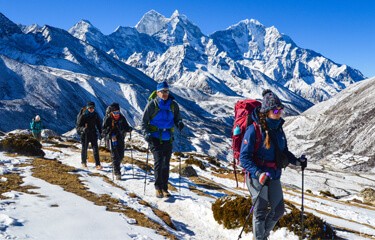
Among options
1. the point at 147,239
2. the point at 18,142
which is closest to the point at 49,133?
the point at 18,142

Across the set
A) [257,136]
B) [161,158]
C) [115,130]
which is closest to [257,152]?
[257,136]

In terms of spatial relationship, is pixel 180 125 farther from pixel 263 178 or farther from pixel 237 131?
pixel 263 178

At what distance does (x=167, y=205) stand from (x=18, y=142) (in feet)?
A: 47.6

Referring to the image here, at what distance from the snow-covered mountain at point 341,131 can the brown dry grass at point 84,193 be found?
3543 inches

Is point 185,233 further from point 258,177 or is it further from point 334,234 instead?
point 334,234

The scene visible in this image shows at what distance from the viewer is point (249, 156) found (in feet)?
23.2

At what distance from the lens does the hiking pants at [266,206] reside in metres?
7.21

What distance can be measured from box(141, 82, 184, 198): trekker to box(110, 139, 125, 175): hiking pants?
4103 mm

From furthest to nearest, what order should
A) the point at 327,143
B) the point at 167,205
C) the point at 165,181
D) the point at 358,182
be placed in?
the point at 327,143 → the point at 358,182 → the point at 165,181 → the point at 167,205

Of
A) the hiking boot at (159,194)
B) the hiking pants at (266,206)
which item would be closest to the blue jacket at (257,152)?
the hiking pants at (266,206)

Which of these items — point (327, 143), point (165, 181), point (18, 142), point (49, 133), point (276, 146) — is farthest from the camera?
point (327, 143)

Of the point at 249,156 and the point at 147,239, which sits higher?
the point at 249,156

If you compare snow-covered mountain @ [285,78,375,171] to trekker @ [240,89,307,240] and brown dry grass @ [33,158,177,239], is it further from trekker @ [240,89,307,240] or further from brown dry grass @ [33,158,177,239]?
trekker @ [240,89,307,240]

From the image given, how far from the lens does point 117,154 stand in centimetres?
1608
